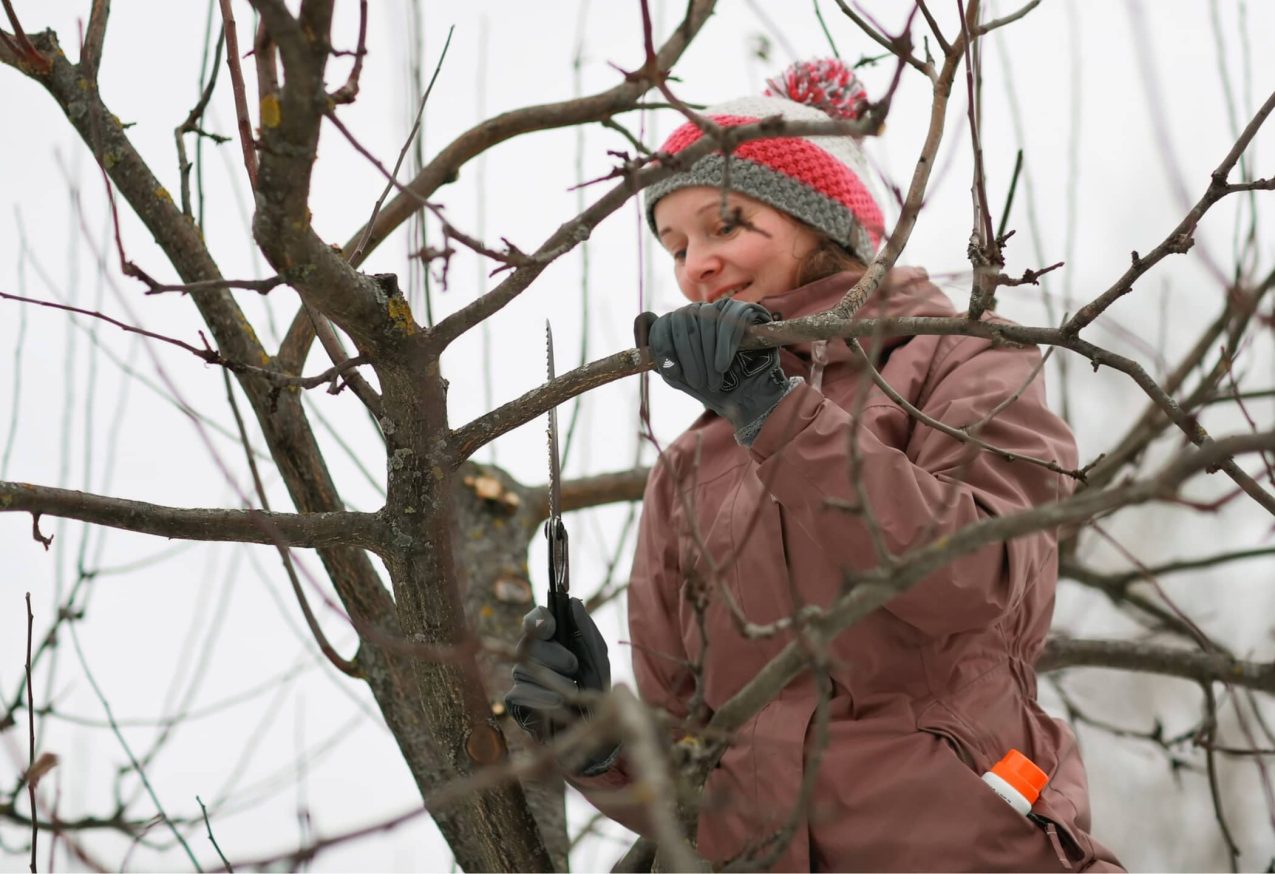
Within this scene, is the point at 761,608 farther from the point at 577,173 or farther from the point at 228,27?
the point at 577,173

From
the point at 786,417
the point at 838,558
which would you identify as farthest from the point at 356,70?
the point at 838,558

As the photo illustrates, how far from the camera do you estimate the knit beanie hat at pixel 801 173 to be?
1990mm

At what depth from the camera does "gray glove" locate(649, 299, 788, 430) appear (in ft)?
4.86

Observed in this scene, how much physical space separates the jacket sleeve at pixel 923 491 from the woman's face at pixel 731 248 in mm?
401

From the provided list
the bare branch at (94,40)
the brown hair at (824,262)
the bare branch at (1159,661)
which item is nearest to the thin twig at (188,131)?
the bare branch at (94,40)

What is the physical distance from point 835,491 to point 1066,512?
664mm

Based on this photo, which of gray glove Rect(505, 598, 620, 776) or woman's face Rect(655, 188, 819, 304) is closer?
gray glove Rect(505, 598, 620, 776)

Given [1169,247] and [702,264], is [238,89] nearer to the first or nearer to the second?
[702,264]

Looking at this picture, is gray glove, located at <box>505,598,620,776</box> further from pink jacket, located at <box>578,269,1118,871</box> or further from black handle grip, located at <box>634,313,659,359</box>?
black handle grip, located at <box>634,313,659,359</box>

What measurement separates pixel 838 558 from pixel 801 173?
743 millimetres

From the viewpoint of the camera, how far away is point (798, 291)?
1.89m

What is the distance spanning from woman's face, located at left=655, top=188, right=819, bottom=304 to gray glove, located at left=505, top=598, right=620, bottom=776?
0.56 m

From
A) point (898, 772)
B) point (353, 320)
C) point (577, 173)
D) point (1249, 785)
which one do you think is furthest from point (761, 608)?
point (1249, 785)

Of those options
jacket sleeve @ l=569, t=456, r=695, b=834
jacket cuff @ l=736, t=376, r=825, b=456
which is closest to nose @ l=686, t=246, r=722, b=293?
jacket sleeve @ l=569, t=456, r=695, b=834
